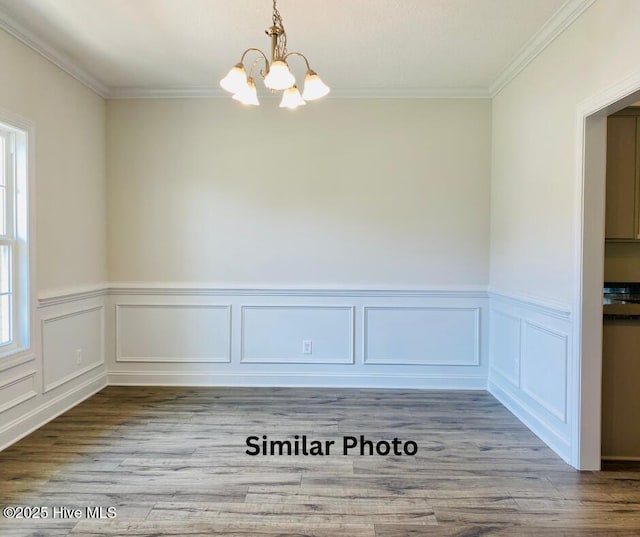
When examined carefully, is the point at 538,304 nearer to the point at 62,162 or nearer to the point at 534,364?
the point at 534,364

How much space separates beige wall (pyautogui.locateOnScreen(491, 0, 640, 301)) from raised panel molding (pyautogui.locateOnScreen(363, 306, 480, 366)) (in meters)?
0.49

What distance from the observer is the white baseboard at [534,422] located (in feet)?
8.57

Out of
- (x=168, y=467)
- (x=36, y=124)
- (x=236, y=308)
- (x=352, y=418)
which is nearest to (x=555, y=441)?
(x=352, y=418)

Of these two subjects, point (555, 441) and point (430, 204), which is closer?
point (555, 441)

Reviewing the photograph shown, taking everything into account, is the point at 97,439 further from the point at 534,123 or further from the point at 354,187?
the point at 534,123

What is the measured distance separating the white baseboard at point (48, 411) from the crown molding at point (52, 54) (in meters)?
2.58

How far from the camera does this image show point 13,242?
9.37ft

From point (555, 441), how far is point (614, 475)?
1.16ft

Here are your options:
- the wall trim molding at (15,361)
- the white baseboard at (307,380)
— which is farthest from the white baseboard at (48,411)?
the wall trim molding at (15,361)

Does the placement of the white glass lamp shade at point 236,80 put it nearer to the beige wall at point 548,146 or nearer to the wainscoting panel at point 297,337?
the beige wall at point 548,146

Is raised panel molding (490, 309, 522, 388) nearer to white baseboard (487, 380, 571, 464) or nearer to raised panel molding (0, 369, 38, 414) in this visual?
white baseboard (487, 380, 571, 464)

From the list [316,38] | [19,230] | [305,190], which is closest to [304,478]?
[305,190]

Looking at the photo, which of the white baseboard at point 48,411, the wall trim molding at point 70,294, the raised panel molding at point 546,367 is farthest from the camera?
the wall trim molding at point 70,294

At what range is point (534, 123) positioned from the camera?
9.94 feet
